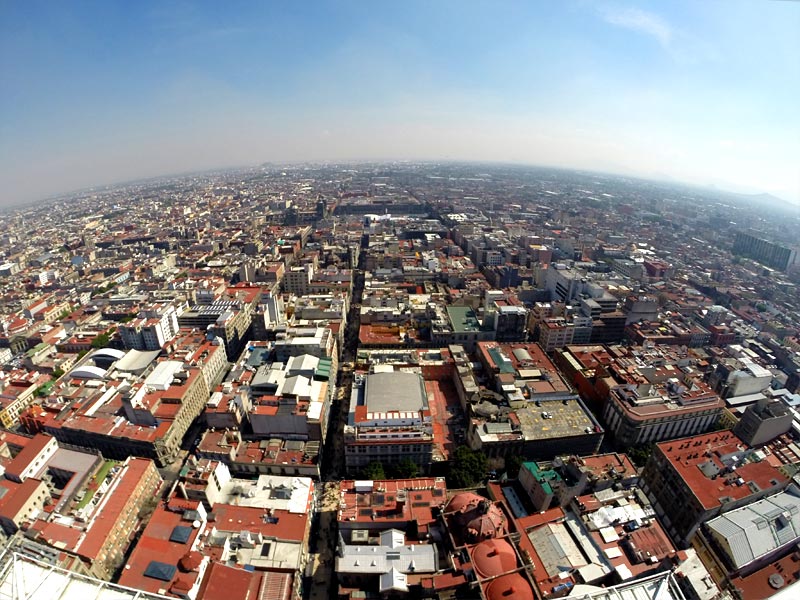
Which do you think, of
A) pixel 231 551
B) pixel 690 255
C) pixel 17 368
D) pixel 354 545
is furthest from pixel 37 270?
pixel 690 255

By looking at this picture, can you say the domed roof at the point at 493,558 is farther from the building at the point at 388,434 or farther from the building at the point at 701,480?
the building at the point at 701,480

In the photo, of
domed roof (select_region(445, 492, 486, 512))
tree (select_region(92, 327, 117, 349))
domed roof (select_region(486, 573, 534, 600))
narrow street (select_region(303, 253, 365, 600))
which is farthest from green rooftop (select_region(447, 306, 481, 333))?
tree (select_region(92, 327, 117, 349))

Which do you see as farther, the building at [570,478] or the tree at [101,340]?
the tree at [101,340]

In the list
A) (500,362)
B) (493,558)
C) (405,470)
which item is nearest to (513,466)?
(405,470)

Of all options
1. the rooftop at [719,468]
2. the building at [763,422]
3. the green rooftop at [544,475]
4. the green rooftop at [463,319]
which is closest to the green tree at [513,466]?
the green rooftop at [544,475]

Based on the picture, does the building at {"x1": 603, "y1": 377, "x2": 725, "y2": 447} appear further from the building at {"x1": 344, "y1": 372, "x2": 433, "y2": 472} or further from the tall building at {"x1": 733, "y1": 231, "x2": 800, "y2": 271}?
the tall building at {"x1": 733, "y1": 231, "x2": 800, "y2": 271}

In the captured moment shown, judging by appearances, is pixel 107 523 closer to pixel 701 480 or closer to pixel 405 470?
pixel 405 470
